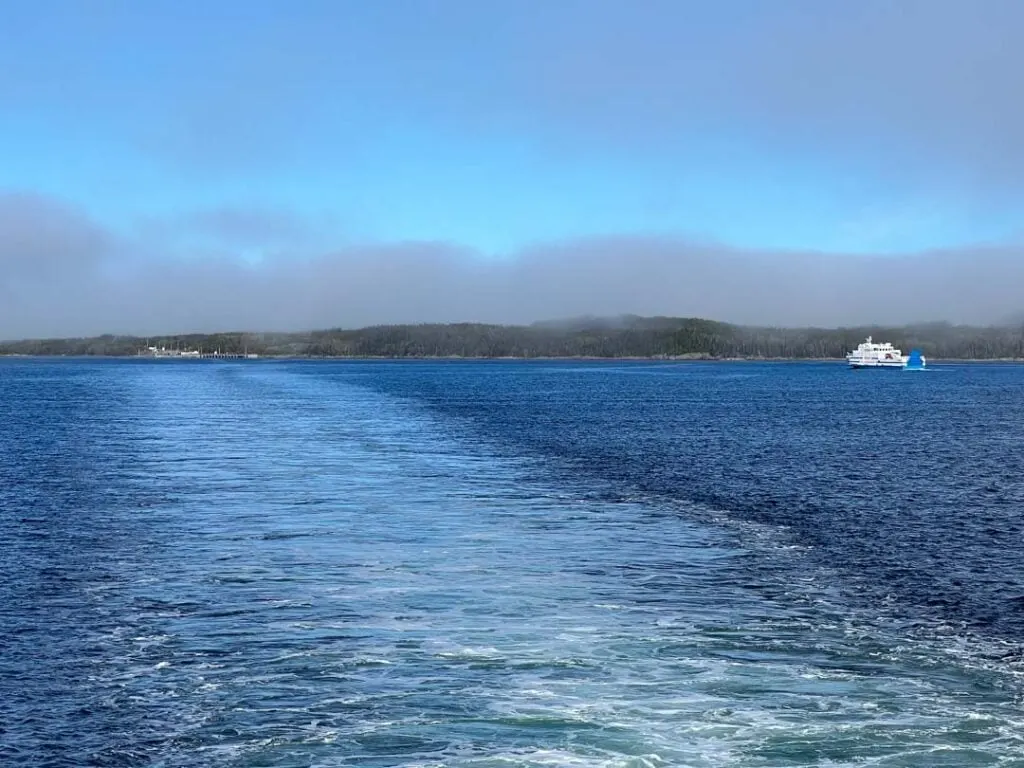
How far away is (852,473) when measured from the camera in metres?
43.9

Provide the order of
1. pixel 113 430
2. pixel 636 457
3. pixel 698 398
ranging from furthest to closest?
1. pixel 698 398
2. pixel 113 430
3. pixel 636 457

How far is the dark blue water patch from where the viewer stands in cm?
2320

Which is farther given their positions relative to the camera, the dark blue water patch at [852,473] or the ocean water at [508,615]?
the dark blue water patch at [852,473]

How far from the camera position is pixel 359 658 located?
1628 cm

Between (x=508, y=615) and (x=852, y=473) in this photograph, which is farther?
(x=852, y=473)

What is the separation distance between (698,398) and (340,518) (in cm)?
9119

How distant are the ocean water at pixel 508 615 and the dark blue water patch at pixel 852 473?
0.20 meters

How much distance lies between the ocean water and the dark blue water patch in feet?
0.65

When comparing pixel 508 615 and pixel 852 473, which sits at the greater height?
pixel 508 615

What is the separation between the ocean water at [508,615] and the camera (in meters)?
13.2

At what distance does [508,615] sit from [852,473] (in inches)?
1128

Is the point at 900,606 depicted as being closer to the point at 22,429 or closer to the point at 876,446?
the point at 876,446

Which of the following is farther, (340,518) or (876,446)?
(876,446)

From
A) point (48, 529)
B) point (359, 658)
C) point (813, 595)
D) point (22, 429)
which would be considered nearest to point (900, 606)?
point (813, 595)
